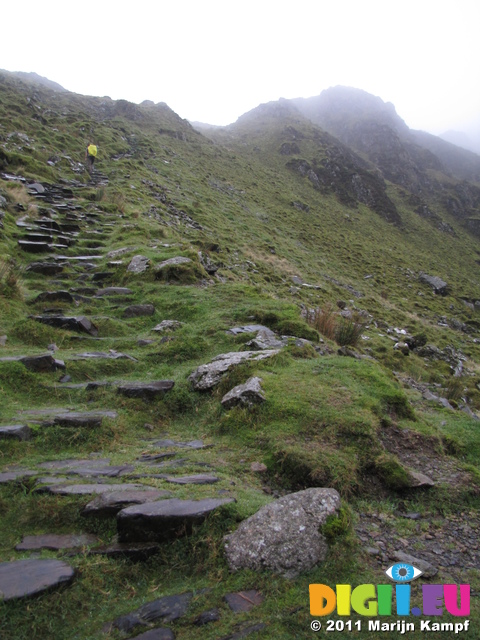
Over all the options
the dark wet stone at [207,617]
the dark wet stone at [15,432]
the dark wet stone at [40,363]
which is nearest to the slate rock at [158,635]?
the dark wet stone at [207,617]

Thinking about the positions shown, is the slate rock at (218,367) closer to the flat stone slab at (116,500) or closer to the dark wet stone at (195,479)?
the dark wet stone at (195,479)

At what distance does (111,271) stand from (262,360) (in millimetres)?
7616

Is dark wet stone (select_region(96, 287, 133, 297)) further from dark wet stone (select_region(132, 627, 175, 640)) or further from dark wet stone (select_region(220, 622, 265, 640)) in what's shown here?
dark wet stone (select_region(220, 622, 265, 640))

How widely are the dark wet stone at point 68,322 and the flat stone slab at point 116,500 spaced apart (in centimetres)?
575

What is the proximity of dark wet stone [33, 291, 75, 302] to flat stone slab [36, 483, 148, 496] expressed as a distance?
720 centimetres

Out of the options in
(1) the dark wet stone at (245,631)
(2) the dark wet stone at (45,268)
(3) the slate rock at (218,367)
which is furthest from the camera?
(2) the dark wet stone at (45,268)

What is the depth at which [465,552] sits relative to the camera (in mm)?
3611

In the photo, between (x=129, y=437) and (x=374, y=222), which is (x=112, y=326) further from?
(x=374, y=222)

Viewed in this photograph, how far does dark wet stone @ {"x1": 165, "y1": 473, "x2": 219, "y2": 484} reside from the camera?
13.4 ft

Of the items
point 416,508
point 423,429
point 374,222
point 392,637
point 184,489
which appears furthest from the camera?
point 374,222

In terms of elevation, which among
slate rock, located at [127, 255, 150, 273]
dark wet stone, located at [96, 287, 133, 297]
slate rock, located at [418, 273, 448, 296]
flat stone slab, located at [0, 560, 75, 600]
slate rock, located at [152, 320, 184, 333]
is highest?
slate rock, located at [127, 255, 150, 273]

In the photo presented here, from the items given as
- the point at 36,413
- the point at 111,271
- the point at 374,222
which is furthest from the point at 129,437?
the point at 374,222

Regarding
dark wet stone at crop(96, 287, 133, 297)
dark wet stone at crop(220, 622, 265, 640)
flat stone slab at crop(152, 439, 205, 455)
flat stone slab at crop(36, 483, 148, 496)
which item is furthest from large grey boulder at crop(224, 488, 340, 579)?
dark wet stone at crop(96, 287, 133, 297)

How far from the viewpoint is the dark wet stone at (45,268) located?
37.7 ft
